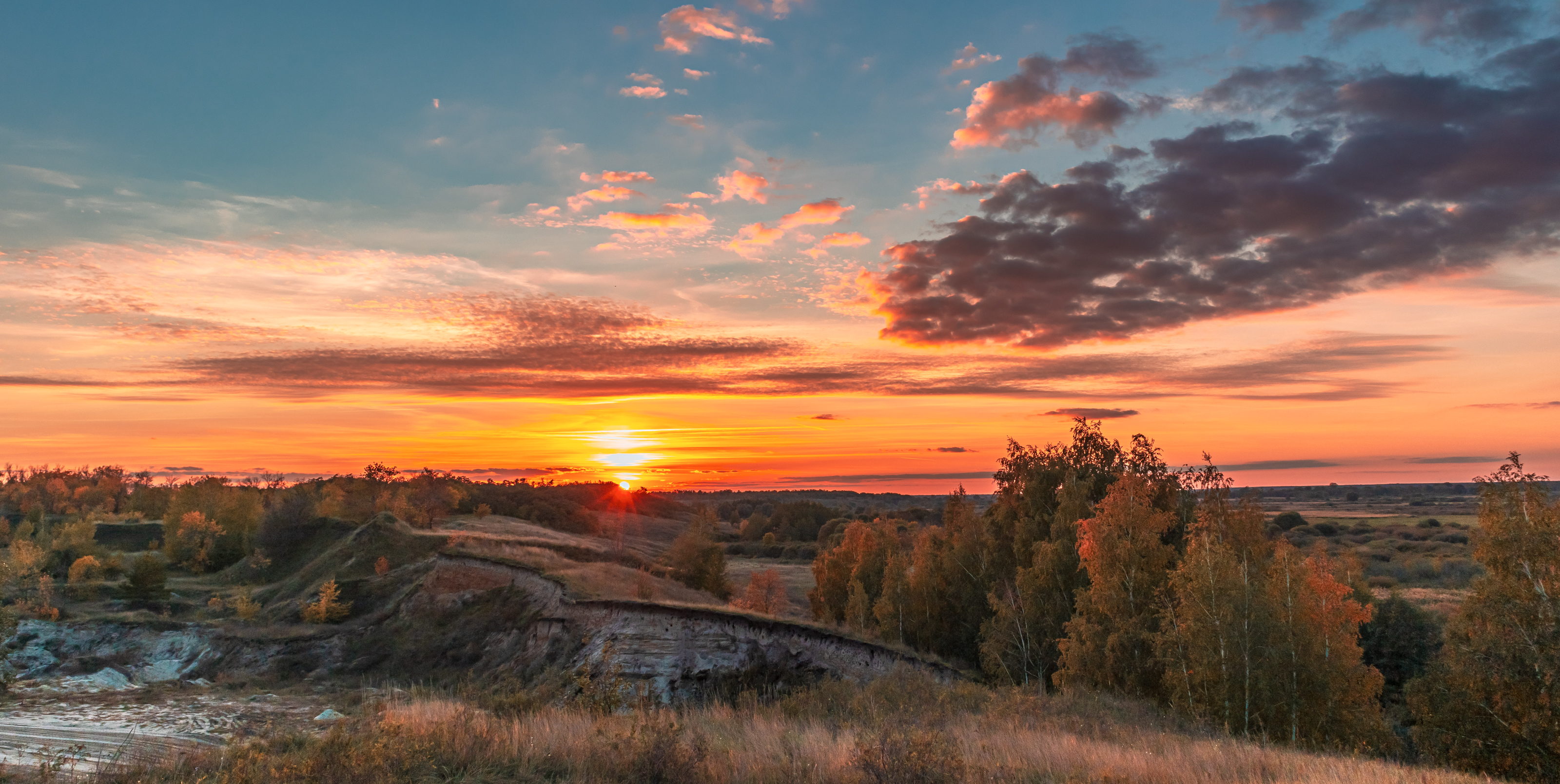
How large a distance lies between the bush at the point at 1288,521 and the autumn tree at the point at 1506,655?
112050 mm

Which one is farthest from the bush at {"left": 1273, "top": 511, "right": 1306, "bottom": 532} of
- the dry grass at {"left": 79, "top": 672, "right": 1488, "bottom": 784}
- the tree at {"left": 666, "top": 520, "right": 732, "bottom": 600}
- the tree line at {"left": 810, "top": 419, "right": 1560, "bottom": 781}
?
the dry grass at {"left": 79, "top": 672, "right": 1488, "bottom": 784}

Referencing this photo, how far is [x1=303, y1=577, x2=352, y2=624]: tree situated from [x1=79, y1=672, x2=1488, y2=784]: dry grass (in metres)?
43.4

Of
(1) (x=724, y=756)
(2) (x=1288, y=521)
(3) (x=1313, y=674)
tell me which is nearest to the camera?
(1) (x=724, y=756)

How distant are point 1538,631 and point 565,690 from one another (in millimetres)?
35899

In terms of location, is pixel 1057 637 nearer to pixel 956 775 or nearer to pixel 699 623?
pixel 699 623

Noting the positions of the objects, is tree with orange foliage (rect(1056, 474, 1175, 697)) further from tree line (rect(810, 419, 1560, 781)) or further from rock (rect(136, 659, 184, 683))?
rock (rect(136, 659, 184, 683))

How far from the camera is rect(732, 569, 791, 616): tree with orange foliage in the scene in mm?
67750

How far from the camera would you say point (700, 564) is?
67.7m

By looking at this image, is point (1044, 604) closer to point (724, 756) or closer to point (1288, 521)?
point (724, 756)

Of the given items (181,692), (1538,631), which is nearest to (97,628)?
(181,692)

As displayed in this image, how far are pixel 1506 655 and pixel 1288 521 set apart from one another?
12591 centimetres

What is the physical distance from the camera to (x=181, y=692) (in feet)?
121

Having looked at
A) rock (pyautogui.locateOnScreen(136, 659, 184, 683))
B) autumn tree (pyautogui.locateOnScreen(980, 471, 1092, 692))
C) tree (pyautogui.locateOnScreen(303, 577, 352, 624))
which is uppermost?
autumn tree (pyautogui.locateOnScreen(980, 471, 1092, 692))

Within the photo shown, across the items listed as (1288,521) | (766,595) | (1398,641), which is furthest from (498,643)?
(1288,521)
